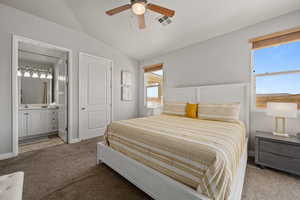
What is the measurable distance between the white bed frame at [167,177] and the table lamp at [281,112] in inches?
16.4

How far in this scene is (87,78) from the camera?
3438 millimetres

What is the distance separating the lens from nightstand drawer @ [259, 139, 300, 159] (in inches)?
69.5

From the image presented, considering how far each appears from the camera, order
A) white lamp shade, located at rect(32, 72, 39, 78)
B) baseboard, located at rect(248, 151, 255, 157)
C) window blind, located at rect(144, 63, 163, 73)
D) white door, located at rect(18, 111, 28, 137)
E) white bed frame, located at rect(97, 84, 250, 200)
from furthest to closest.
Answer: window blind, located at rect(144, 63, 163, 73) < white lamp shade, located at rect(32, 72, 39, 78) < white door, located at rect(18, 111, 28, 137) < baseboard, located at rect(248, 151, 255, 157) < white bed frame, located at rect(97, 84, 250, 200)

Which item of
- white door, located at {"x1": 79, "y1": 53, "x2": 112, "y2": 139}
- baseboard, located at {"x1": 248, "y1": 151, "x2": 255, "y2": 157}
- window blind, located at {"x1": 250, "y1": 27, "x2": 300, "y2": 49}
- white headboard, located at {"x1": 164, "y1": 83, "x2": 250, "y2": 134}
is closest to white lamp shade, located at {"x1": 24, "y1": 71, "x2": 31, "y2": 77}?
white door, located at {"x1": 79, "y1": 53, "x2": 112, "y2": 139}

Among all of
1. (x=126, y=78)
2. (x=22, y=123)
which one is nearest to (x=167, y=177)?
(x=126, y=78)

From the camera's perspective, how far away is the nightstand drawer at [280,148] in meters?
1.76

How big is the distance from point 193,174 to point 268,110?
2003mm

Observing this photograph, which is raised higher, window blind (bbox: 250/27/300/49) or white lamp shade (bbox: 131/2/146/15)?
white lamp shade (bbox: 131/2/146/15)

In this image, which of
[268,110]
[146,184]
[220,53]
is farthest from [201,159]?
[220,53]

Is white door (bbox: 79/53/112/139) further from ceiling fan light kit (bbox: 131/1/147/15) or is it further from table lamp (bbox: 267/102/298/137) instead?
table lamp (bbox: 267/102/298/137)

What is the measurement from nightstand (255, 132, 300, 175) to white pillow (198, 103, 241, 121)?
0.49m

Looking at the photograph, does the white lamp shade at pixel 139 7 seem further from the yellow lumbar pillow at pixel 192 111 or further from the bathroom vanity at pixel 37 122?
the bathroom vanity at pixel 37 122

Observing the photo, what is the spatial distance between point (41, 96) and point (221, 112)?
5.21 meters

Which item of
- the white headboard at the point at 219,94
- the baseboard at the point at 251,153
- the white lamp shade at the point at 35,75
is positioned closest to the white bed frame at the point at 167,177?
the white headboard at the point at 219,94
